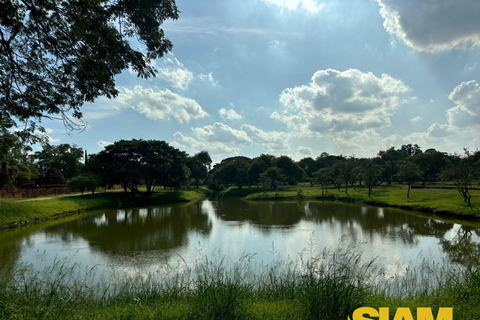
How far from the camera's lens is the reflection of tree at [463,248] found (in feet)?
31.9

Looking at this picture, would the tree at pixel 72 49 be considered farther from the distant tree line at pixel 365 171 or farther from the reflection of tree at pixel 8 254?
the distant tree line at pixel 365 171

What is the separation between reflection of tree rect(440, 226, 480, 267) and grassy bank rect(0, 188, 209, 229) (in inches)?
1024

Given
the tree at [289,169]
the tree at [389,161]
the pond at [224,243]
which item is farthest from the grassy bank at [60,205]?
the tree at [389,161]

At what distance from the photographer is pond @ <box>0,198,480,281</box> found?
9.72 metres

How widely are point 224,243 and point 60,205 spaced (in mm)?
20530

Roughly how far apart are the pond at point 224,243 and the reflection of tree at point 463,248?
3 centimetres

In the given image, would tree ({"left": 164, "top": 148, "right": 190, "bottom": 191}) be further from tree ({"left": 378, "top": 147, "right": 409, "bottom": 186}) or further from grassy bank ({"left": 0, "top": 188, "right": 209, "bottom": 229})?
tree ({"left": 378, "top": 147, "right": 409, "bottom": 186})

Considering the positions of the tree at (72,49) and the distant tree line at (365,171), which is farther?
the distant tree line at (365,171)

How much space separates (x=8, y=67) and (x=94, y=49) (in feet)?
8.97

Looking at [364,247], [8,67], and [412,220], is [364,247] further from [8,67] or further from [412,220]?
[8,67]

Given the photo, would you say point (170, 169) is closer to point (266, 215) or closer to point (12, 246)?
point (266, 215)

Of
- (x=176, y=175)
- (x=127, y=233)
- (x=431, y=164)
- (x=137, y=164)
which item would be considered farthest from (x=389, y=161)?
(x=127, y=233)

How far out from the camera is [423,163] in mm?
50094

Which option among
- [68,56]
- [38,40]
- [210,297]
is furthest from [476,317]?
[38,40]
